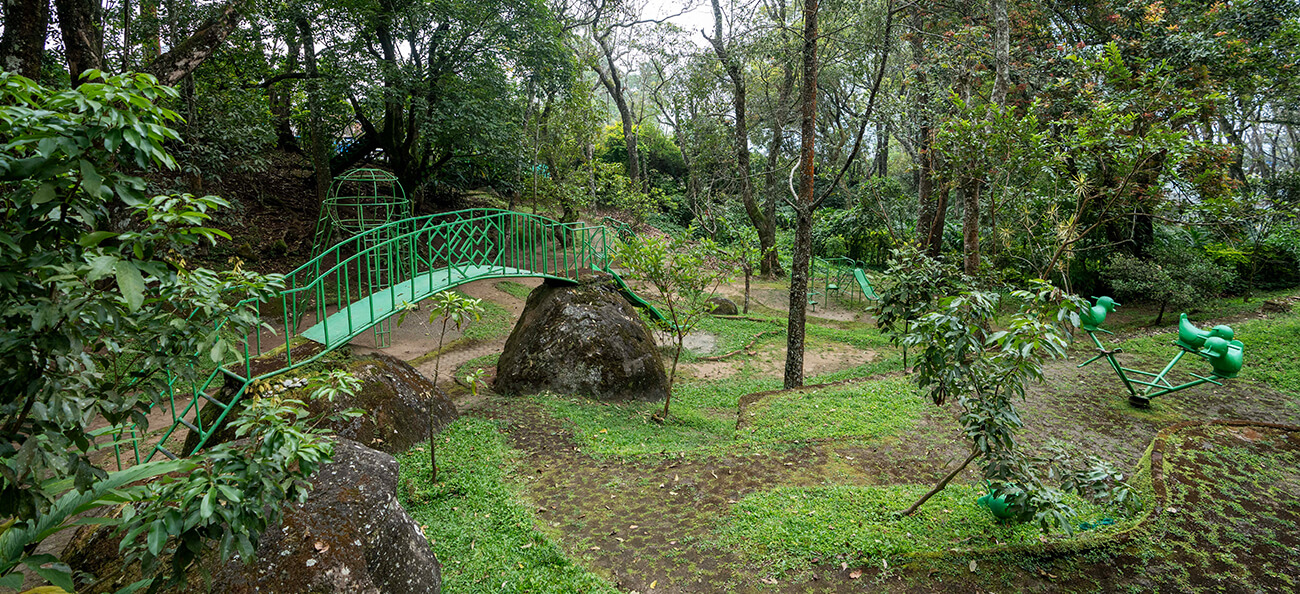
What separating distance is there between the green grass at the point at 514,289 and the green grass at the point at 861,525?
10872 mm

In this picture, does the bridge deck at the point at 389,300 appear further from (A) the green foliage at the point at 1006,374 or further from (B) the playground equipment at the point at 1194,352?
(B) the playground equipment at the point at 1194,352

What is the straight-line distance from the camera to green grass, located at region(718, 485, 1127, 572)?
3.61 metres

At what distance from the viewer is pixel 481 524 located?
441cm

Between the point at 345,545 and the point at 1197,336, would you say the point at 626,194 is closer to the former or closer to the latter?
the point at 1197,336

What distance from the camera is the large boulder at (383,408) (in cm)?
527

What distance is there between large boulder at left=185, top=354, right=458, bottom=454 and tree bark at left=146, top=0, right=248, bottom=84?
482 centimetres

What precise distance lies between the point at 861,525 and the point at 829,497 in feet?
1.57

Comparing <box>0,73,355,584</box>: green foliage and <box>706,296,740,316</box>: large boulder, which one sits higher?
<box>0,73,355,584</box>: green foliage

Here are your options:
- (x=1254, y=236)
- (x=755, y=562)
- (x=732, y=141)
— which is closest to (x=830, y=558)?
(x=755, y=562)

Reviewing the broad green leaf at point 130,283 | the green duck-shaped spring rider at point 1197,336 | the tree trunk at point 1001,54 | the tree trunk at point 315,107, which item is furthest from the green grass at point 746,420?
the tree trunk at point 315,107

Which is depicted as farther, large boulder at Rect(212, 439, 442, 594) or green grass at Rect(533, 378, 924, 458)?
green grass at Rect(533, 378, 924, 458)

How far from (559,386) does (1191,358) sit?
9.04m

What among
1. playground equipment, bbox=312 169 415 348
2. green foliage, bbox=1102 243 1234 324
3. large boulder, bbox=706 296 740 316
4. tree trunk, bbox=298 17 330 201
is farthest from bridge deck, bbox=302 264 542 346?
green foliage, bbox=1102 243 1234 324

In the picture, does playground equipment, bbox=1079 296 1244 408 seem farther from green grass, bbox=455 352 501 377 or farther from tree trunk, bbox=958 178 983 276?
green grass, bbox=455 352 501 377
